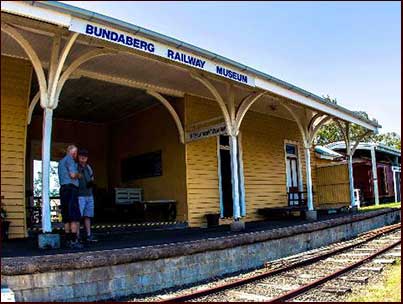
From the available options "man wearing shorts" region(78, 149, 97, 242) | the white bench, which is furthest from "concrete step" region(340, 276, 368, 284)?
the white bench

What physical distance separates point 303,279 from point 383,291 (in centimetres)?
143

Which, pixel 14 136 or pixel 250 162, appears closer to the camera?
pixel 14 136

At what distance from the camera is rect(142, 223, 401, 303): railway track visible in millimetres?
5672

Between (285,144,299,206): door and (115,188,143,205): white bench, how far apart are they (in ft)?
17.6

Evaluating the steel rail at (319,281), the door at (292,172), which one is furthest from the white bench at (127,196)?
the steel rail at (319,281)

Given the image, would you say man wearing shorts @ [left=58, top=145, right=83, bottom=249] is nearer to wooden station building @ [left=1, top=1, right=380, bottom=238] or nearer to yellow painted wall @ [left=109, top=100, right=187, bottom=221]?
wooden station building @ [left=1, top=1, right=380, bottom=238]

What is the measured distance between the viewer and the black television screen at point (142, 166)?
39.2 feet

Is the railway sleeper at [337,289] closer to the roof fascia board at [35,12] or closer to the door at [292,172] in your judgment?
the roof fascia board at [35,12]

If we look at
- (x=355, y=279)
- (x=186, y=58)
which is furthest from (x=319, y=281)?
(x=186, y=58)

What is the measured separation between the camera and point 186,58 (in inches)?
303

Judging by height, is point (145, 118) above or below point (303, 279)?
above

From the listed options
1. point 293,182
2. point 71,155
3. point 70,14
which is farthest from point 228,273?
point 293,182

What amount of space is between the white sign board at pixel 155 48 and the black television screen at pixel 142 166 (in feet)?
12.8

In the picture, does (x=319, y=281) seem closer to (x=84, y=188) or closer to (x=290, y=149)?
(x=84, y=188)
